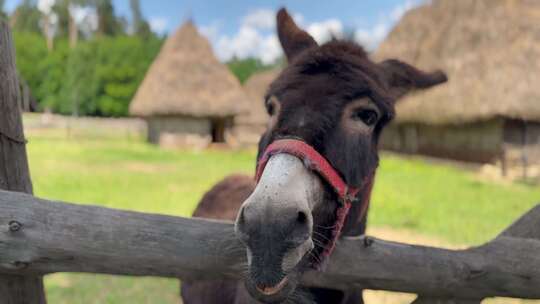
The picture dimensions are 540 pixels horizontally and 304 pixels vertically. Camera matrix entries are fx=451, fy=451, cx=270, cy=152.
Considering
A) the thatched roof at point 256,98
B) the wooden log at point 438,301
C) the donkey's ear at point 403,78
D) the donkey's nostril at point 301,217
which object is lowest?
the thatched roof at point 256,98

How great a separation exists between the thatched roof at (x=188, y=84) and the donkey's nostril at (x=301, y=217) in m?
19.6

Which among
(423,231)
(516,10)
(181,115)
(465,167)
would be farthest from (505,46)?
(181,115)

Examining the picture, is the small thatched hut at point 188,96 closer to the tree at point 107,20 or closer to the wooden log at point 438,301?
the wooden log at point 438,301

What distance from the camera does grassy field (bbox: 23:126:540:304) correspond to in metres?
4.65

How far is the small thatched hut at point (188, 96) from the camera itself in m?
20.6

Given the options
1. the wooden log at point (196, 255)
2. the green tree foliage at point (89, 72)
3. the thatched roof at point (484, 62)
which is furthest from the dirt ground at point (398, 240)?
the green tree foliage at point (89, 72)

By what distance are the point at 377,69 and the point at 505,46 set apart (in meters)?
14.6

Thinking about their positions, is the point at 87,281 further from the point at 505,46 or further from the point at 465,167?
the point at 505,46

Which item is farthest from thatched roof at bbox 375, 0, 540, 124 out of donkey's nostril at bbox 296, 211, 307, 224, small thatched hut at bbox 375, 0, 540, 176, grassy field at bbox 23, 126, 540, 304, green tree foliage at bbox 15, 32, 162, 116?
green tree foliage at bbox 15, 32, 162, 116

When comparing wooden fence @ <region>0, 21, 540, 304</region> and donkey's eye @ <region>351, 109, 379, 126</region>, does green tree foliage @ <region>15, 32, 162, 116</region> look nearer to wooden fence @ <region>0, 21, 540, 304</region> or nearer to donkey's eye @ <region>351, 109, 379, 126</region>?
wooden fence @ <region>0, 21, 540, 304</region>

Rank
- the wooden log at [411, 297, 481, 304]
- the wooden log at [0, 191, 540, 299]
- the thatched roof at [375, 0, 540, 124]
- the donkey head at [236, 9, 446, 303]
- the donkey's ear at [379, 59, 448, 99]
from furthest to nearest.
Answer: the thatched roof at [375, 0, 540, 124] < the donkey's ear at [379, 59, 448, 99] < the wooden log at [411, 297, 481, 304] < the wooden log at [0, 191, 540, 299] < the donkey head at [236, 9, 446, 303]

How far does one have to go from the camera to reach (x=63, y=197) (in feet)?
27.7

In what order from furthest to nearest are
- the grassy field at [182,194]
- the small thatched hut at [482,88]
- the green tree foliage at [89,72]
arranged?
the green tree foliage at [89,72]
the small thatched hut at [482,88]
the grassy field at [182,194]

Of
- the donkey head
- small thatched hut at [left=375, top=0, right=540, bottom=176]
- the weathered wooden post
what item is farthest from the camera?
small thatched hut at [left=375, top=0, right=540, bottom=176]
